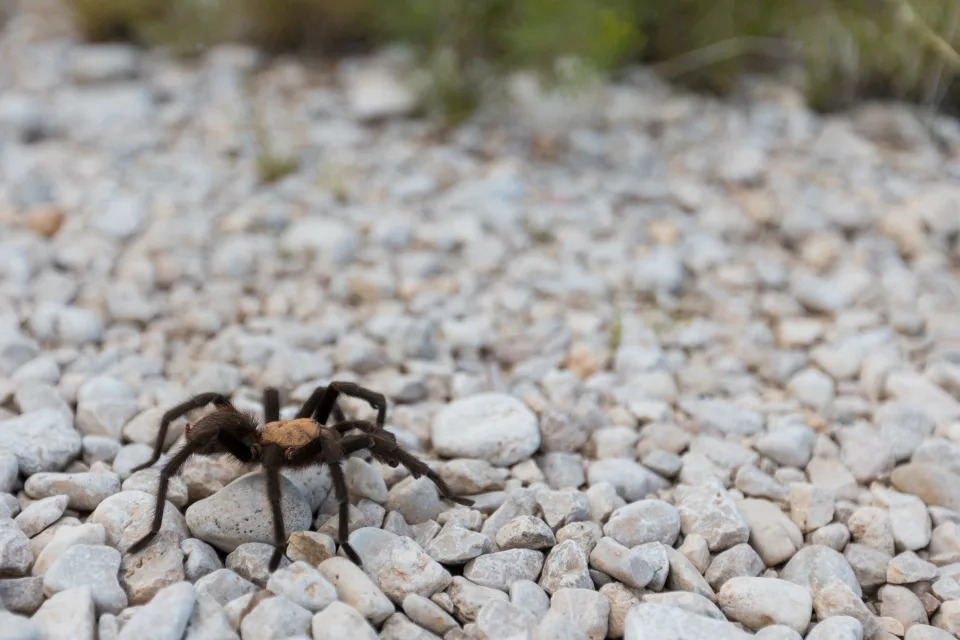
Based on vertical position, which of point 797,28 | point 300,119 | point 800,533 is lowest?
point 800,533

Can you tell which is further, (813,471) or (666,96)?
(666,96)

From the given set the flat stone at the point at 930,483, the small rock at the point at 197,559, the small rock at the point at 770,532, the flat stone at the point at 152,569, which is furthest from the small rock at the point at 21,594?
the flat stone at the point at 930,483

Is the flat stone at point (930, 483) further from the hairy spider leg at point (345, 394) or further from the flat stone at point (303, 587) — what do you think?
the flat stone at point (303, 587)

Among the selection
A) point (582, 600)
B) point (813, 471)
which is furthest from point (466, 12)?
point (582, 600)

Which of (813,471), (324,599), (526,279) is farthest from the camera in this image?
(526,279)

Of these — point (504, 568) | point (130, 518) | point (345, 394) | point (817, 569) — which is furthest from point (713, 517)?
point (130, 518)

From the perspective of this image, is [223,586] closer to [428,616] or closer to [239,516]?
[239,516]

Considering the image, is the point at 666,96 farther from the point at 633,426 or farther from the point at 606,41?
the point at 633,426

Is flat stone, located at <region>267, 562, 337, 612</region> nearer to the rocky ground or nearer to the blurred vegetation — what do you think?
the rocky ground

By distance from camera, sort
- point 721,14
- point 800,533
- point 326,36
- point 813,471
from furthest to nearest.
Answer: point 326,36, point 721,14, point 813,471, point 800,533
